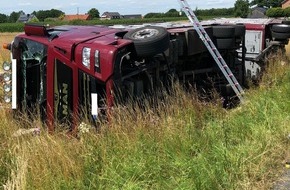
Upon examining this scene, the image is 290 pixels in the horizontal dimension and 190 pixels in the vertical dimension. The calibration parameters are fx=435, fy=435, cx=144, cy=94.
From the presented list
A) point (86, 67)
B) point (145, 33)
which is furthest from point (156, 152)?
point (145, 33)

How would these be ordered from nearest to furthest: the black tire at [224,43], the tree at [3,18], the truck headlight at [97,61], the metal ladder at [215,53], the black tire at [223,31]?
the truck headlight at [97,61]
the metal ladder at [215,53]
the black tire at [223,31]
the black tire at [224,43]
the tree at [3,18]

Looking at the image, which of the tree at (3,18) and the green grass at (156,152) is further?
the tree at (3,18)

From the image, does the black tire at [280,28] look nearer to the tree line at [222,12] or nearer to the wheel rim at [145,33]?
the wheel rim at [145,33]

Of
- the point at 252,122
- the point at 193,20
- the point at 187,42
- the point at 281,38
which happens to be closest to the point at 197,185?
the point at 252,122

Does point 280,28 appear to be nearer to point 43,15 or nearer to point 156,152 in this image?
point 156,152

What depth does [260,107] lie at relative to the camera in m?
6.01

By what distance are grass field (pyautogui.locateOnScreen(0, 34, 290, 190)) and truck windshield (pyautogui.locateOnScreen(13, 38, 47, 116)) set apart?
410mm

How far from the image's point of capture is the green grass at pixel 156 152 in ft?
12.3

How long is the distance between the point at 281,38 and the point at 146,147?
293 inches

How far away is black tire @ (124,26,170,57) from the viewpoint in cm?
570

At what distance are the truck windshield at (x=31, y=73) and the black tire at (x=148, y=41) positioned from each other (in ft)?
4.01

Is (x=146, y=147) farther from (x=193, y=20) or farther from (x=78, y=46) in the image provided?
(x=193, y=20)

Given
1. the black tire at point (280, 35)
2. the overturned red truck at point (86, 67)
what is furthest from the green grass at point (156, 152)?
the black tire at point (280, 35)

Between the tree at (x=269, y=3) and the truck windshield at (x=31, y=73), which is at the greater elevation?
the tree at (x=269, y=3)
